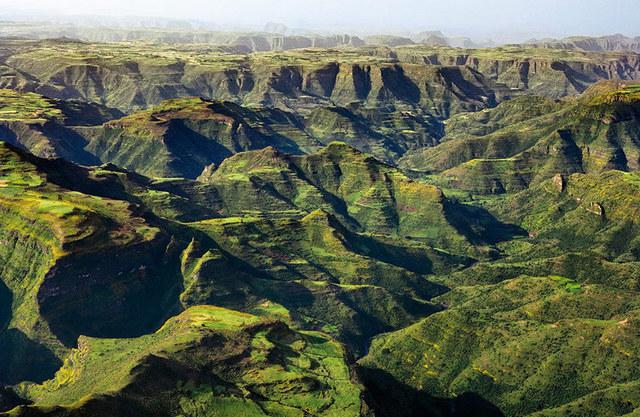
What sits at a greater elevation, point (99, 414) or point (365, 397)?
point (99, 414)

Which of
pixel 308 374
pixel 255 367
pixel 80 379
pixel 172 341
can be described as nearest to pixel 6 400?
pixel 80 379

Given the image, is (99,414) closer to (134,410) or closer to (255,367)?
(134,410)

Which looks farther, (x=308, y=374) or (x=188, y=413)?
(x=308, y=374)

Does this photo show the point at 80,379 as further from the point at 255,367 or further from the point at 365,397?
the point at 365,397

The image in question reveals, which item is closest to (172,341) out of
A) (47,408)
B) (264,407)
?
(264,407)

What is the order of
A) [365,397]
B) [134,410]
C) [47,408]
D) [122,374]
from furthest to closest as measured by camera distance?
1. [365,397]
2. [122,374]
3. [134,410]
4. [47,408]

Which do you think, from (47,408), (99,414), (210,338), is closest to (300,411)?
(210,338)

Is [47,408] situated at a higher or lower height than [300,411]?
higher

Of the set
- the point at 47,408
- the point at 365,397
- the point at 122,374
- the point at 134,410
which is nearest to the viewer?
the point at 47,408

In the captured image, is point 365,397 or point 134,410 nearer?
point 134,410
